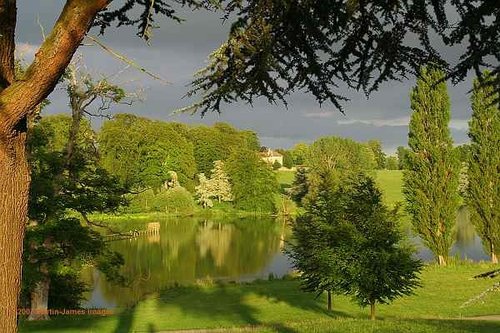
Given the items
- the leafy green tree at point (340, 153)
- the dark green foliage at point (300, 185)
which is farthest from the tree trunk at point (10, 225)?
the dark green foliage at point (300, 185)

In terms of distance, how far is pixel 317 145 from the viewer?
3049 inches

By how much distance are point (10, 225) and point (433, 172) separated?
108ft

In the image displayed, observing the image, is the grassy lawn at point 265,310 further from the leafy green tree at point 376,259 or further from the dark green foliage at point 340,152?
the dark green foliage at point 340,152

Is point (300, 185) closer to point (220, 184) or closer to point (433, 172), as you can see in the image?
point (220, 184)

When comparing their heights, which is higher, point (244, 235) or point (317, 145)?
point (317, 145)

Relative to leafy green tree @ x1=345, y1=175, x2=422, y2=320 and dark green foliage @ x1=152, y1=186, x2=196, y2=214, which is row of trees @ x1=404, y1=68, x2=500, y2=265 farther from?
dark green foliage @ x1=152, y1=186, x2=196, y2=214

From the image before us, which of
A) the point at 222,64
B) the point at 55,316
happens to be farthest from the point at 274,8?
the point at 55,316

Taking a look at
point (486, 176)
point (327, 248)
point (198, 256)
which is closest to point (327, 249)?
point (327, 248)

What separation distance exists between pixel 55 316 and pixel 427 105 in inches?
1036

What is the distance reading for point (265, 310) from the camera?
20062 mm

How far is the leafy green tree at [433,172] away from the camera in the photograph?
3384 cm

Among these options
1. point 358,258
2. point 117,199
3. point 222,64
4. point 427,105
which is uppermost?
point 427,105

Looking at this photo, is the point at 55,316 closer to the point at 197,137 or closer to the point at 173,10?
the point at 173,10

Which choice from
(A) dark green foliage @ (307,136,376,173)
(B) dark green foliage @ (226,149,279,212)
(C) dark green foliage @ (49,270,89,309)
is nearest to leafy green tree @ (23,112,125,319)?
(C) dark green foliage @ (49,270,89,309)
